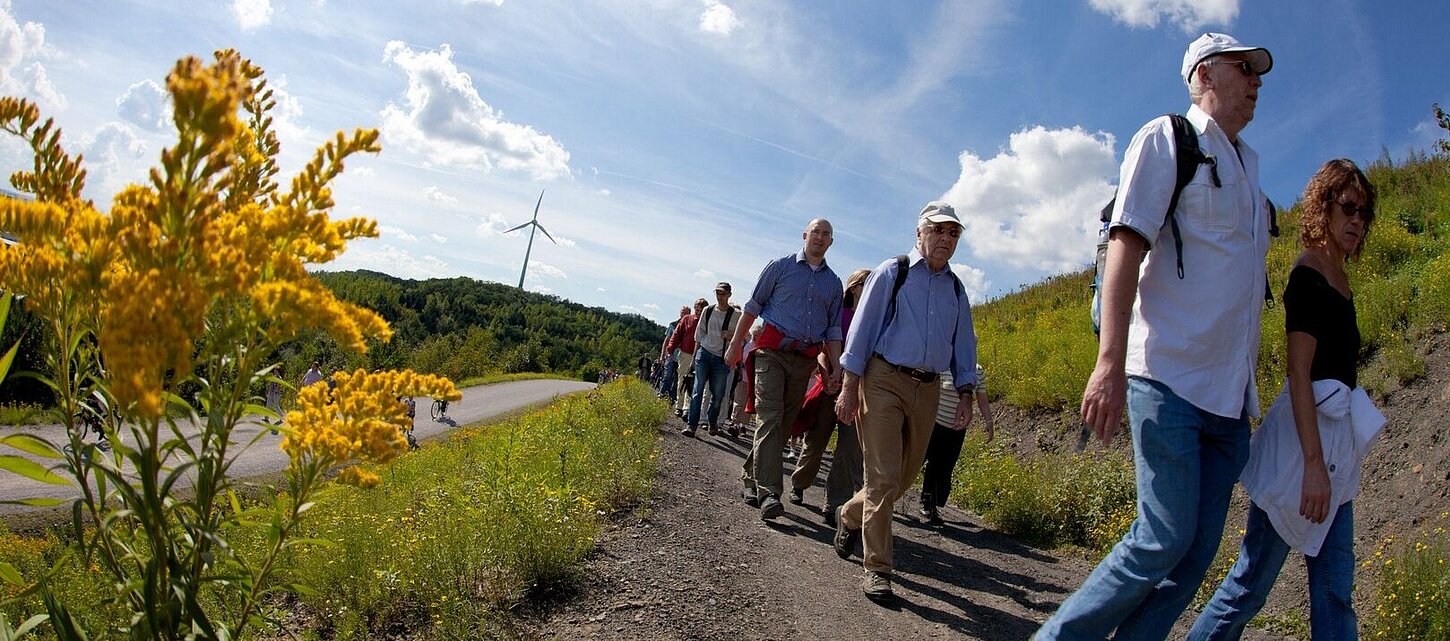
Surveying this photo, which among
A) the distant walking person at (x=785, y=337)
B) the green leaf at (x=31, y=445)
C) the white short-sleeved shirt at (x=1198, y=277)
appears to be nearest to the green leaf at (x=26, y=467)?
the green leaf at (x=31, y=445)

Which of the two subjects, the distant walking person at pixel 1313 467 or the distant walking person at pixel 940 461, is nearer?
the distant walking person at pixel 1313 467

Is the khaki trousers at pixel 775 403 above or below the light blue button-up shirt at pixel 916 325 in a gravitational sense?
below

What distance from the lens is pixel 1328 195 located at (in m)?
3.18

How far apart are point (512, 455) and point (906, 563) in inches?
136

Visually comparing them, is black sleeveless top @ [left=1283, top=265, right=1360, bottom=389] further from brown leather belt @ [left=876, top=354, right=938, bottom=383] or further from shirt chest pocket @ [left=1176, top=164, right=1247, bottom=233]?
brown leather belt @ [left=876, top=354, right=938, bottom=383]

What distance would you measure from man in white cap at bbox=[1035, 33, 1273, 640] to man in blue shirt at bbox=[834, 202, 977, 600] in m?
1.81

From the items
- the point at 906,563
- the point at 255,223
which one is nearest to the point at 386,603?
the point at 255,223

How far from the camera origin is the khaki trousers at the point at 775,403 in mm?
6273

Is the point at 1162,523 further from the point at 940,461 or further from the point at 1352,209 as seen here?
the point at 940,461

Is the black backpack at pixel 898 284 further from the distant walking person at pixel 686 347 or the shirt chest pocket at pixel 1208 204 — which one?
the distant walking person at pixel 686 347

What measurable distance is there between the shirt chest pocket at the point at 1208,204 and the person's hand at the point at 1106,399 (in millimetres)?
608

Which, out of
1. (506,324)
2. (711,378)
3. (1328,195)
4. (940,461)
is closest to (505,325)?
(506,324)

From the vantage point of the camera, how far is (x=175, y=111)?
3.70 ft

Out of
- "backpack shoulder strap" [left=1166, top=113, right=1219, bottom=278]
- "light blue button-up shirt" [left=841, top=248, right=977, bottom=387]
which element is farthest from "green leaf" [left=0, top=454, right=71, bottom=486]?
"light blue button-up shirt" [left=841, top=248, right=977, bottom=387]
